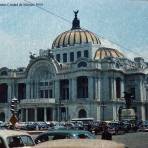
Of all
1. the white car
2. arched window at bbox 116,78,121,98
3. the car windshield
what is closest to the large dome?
arched window at bbox 116,78,121,98

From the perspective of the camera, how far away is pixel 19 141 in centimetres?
1120

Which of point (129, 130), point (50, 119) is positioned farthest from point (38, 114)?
point (129, 130)

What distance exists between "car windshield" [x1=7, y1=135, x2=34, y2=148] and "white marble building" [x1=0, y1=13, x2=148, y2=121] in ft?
226

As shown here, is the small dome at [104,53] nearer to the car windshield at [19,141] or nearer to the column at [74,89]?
the column at [74,89]

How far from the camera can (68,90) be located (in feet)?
278

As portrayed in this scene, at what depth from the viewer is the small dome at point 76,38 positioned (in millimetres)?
93125

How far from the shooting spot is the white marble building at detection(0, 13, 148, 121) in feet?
269

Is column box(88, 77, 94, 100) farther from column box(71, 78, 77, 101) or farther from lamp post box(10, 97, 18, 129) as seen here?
lamp post box(10, 97, 18, 129)

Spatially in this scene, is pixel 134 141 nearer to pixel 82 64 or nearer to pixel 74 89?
pixel 74 89

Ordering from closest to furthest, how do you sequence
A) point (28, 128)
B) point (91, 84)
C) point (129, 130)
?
1. point (129, 130)
2. point (28, 128)
3. point (91, 84)

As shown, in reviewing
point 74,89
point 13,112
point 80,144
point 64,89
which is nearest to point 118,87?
point 74,89

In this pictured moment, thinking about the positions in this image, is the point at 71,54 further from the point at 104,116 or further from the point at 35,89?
the point at 104,116

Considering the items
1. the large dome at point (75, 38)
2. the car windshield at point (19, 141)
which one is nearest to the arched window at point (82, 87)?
the large dome at point (75, 38)

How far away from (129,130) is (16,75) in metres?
39.4
